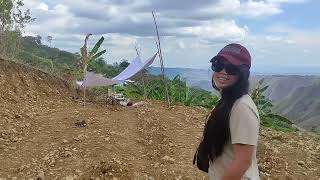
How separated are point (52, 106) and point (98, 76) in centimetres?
107

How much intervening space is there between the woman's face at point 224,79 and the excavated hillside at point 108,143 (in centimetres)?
288

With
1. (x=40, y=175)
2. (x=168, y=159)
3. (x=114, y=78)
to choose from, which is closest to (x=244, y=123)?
(x=40, y=175)

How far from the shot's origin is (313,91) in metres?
81.4

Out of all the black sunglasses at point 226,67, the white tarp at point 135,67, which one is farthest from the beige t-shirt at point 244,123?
the white tarp at point 135,67

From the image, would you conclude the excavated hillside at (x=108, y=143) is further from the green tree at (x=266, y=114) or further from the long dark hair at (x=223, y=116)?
the long dark hair at (x=223, y=116)

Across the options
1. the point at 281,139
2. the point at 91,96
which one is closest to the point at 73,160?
the point at 281,139

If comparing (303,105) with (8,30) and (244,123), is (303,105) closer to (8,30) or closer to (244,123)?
(8,30)

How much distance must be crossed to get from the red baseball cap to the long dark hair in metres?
0.03

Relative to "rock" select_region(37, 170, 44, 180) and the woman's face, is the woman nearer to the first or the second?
the woman's face

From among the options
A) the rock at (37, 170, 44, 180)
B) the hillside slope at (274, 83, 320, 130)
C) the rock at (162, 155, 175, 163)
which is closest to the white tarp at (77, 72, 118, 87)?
the rock at (162, 155, 175, 163)

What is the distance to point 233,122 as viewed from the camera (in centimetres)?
204

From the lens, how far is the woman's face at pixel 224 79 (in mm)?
2123

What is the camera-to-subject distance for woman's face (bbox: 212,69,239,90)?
2123 millimetres

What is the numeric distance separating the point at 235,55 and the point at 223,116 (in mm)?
274
